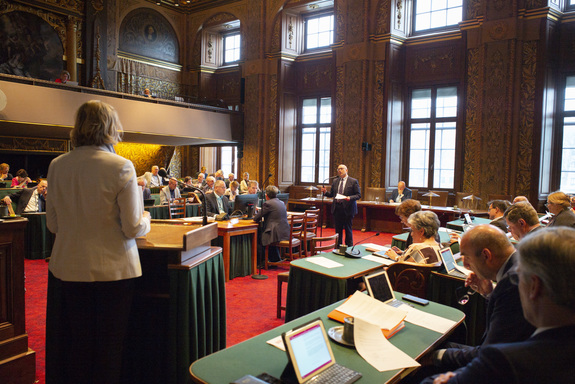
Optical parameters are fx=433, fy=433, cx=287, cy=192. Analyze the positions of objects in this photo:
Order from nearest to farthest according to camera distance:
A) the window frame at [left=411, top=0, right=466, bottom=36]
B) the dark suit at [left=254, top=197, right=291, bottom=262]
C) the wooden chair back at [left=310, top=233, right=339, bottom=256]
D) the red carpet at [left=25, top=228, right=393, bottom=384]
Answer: the red carpet at [left=25, top=228, right=393, bottom=384]
the wooden chair back at [left=310, top=233, right=339, bottom=256]
the dark suit at [left=254, top=197, right=291, bottom=262]
the window frame at [left=411, top=0, right=466, bottom=36]

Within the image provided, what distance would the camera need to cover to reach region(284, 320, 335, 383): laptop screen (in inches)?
59.2

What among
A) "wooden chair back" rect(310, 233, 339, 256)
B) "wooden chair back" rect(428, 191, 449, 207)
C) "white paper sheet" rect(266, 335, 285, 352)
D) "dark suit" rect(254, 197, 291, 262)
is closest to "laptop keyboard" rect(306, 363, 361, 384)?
"white paper sheet" rect(266, 335, 285, 352)

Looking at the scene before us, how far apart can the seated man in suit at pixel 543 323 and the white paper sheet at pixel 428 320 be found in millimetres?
967

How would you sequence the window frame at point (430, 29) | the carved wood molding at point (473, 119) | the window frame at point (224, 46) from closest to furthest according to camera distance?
the carved wood molding at point (473, 119) < the window frame at point (430, 29) < the window frame at point (224, 46)

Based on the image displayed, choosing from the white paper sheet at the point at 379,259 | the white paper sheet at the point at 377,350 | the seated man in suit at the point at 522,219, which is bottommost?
the white paper sheet at the point at 379,259

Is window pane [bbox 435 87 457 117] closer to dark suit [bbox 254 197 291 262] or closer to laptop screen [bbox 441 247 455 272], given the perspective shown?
dark suit [bbox 254 197 291 262]

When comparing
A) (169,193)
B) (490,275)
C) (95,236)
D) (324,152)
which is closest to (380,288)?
(490,275)

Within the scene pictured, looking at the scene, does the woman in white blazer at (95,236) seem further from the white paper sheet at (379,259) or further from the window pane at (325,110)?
the window pane at (325,110)

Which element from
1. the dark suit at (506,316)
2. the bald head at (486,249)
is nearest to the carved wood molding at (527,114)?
the bald head at (486,249)

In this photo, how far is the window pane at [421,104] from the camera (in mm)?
11352

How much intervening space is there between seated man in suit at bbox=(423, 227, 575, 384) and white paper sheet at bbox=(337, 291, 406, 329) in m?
0.86

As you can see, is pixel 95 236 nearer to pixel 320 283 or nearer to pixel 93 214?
pixel 93 214

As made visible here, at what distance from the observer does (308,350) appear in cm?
158

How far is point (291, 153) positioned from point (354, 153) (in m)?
2.64
